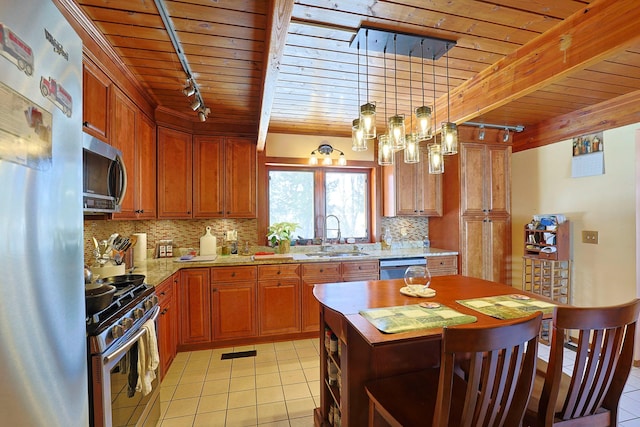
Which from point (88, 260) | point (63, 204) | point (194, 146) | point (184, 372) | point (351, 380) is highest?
point (194, 146)

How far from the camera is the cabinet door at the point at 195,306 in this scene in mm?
2961

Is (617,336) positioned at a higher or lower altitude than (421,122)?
lower

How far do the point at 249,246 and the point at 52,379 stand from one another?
9.41 feet

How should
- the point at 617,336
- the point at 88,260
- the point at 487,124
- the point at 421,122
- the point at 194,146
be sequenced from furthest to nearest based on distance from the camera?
1. the point at 487,124
2. the point at 194,146
3. the point at 88,260
4. the point at 421,122
5. the point at 617,336

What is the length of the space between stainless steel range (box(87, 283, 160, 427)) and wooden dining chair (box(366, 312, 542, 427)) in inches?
47.8

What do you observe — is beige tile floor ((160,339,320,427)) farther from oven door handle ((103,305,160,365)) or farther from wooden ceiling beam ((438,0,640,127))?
wooden ceiling beam ((438,0,640,127))

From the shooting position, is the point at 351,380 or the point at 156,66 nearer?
the point at 351,380

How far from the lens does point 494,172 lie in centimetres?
379

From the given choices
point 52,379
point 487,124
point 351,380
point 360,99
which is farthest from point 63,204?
point 487,124

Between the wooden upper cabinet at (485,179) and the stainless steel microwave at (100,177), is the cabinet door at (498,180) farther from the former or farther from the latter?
the stainless steel microwave at (100,177)

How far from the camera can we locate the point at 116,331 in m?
1.35

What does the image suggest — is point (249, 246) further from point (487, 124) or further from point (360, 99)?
point (487, 124)

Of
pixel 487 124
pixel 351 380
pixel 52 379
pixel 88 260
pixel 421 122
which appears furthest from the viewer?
pixel 487 124

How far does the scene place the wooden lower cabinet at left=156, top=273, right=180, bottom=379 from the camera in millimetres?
2357
